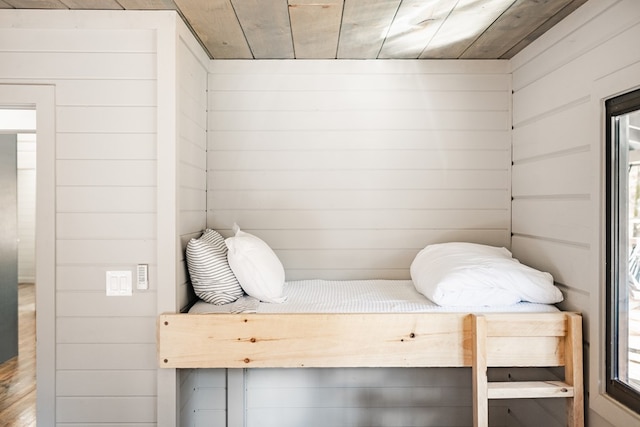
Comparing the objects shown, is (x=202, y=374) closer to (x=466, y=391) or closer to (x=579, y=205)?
(x=466, y=391)

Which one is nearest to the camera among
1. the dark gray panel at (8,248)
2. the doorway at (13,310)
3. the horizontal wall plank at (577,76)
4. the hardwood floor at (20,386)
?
the horizontal wall plank at (577,76)

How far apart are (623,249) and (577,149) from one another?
0.51 metres

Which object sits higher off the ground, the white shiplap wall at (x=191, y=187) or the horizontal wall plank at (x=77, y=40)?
the horizontal wall plank at (x=77, y=40)

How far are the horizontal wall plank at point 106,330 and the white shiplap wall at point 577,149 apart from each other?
6.59 feet

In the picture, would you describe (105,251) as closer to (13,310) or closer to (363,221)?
(363,221)

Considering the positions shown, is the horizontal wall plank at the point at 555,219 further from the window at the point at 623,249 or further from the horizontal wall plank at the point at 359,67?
the horizontal wall plank at the point at 359,67

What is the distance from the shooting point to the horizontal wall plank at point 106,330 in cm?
222

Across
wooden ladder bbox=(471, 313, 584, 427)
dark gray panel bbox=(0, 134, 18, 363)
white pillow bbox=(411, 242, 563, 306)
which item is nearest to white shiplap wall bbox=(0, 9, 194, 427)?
white pillow bbox=(411, 242, 563, 306)

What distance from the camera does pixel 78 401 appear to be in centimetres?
223

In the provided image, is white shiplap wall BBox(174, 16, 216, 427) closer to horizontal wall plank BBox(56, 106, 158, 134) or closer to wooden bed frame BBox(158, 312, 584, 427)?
horizontal wall plank BBox(56, 106, 158, 134)

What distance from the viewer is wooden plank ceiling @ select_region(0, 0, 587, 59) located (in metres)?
2.10

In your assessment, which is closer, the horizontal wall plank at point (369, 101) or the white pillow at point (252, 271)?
the white pillow at point (252, 271)

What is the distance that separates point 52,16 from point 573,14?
2442 mm

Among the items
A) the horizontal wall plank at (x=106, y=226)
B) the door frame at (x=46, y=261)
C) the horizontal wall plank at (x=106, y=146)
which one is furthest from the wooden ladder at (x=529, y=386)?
the door frame at (x=46, y=261)
